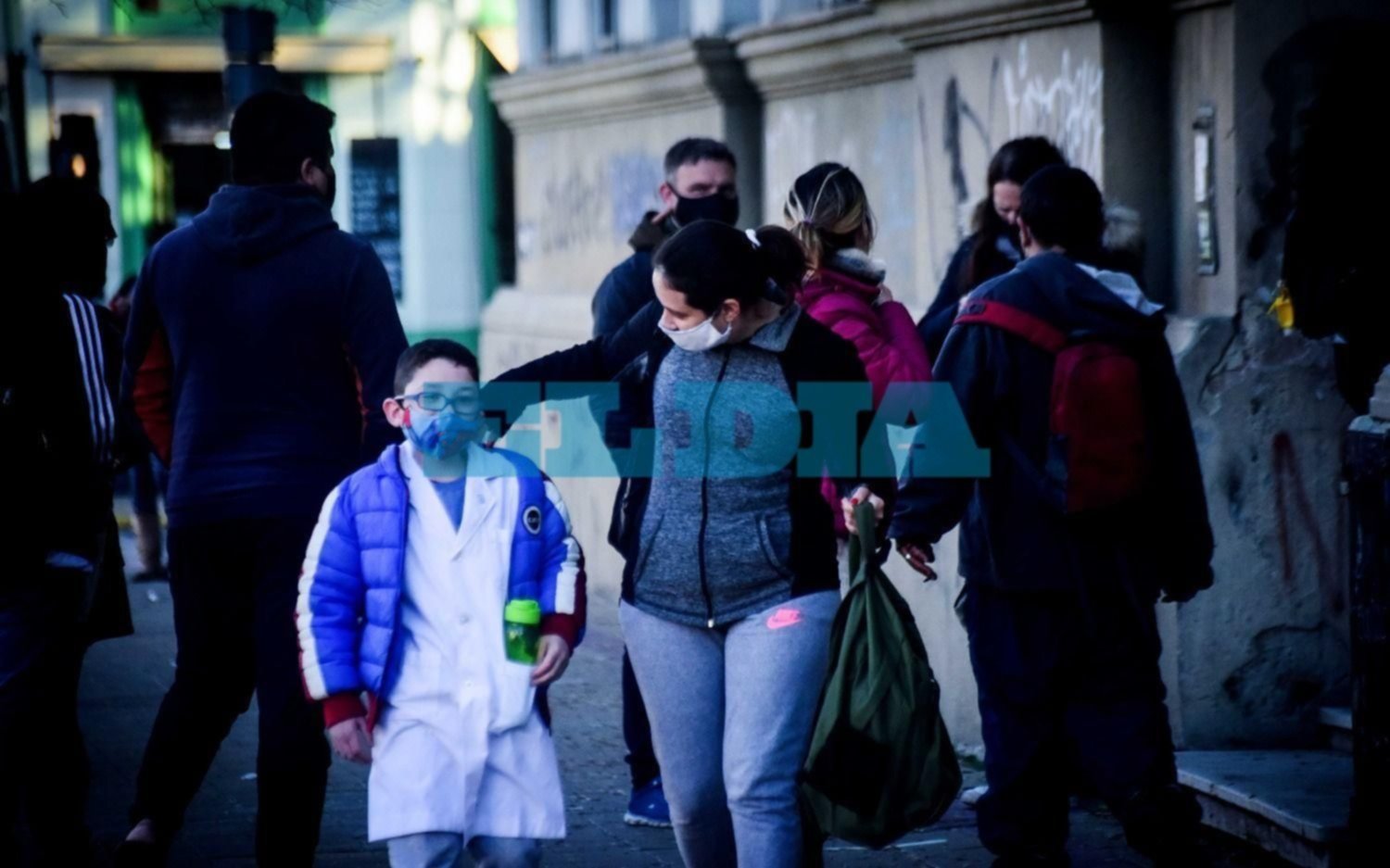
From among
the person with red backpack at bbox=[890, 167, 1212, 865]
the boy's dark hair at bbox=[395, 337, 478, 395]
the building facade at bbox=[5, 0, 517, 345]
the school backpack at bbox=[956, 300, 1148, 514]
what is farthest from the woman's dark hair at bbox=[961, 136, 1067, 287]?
the building facade at bbox=[5, 0, 517, 345]

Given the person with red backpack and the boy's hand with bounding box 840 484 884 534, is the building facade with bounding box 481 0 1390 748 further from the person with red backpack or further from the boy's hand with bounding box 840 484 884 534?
the boy's hand with bounding box 840 484 884 534

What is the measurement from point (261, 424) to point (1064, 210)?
2.00 meters

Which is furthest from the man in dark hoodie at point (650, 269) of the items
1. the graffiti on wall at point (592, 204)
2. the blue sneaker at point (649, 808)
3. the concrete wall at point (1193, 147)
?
the graffiti on wall at point (592, 204)

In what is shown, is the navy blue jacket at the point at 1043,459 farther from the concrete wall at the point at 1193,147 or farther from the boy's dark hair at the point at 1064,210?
the concrete wall at the point at 1193,147

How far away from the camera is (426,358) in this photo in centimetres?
508

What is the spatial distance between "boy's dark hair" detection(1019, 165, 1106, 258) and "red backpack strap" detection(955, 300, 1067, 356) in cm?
23

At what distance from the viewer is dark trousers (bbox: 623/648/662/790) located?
7.05m

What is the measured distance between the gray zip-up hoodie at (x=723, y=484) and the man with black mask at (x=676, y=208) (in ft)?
5.95

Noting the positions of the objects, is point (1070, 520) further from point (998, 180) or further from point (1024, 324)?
point (998, 180)

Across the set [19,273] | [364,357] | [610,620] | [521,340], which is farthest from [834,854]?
[521,340]

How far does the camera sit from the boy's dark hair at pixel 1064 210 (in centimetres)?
580

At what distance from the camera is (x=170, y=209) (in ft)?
73.9

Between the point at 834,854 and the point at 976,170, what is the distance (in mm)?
2536

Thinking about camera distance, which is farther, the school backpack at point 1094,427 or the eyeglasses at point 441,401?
the school backpack at point 1094,427
